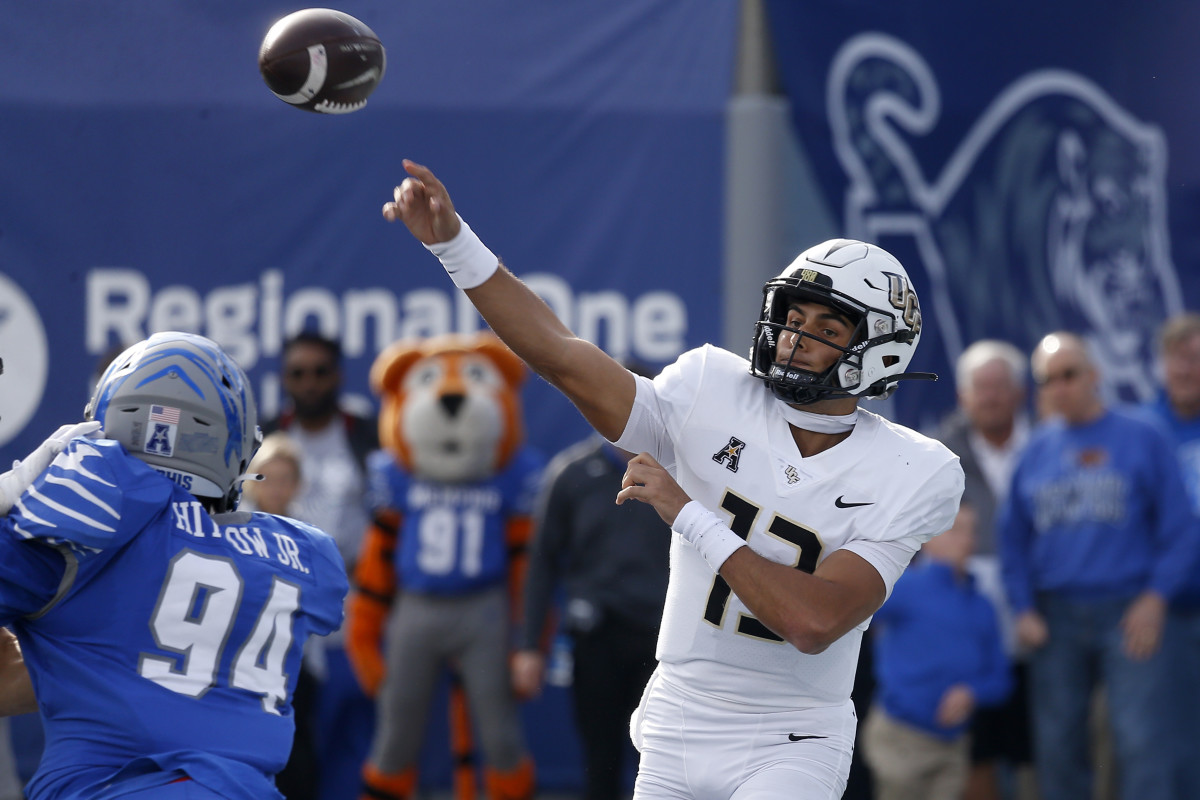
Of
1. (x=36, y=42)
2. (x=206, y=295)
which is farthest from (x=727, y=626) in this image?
(x=36, y=42)

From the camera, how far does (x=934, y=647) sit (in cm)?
590

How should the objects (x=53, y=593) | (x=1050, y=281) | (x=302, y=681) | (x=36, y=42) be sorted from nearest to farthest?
(x=53, y=593), (x=302, y=681), (x=36, y=42), (x=1050, y=281)

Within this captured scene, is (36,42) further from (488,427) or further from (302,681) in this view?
(302,681)

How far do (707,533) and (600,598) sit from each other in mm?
2839

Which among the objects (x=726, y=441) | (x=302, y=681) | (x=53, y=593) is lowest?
(x=302, y=681)

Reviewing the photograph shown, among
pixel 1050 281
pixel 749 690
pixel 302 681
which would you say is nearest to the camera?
pixel 749 690

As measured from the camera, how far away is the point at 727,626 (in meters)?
3.35

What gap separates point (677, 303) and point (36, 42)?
10.1 feet

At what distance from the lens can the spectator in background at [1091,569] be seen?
5.91 meters

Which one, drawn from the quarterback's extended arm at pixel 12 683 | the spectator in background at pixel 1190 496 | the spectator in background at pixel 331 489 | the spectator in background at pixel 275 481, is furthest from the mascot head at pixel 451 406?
the quarterback's extended arm at pixel 12 683

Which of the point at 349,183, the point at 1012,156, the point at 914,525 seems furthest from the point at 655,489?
the point at 1012,156

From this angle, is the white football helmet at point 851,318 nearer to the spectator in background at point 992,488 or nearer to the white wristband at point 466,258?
the white wristband at point 466,258

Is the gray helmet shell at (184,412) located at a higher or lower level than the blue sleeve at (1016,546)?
higher

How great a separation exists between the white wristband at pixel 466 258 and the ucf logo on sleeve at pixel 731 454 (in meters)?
0.67
